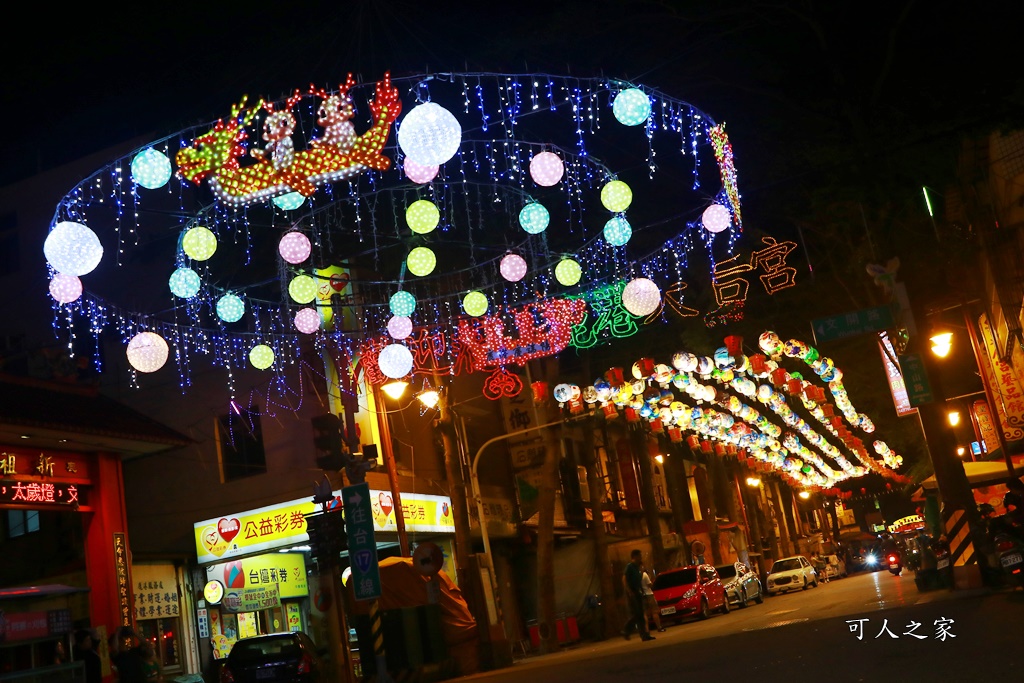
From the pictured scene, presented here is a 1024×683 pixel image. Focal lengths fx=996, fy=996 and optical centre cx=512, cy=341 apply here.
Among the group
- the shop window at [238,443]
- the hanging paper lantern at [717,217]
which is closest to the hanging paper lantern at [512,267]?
the hanging paper lantern at [717,217]

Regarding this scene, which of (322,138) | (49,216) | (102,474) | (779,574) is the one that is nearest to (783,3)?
(322,138)

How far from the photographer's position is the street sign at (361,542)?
51.4 feet

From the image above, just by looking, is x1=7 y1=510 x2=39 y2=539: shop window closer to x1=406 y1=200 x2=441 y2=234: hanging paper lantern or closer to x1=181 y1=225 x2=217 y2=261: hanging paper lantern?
x1=181 y1=225 x2=217 y2=261: hanging paper lantern

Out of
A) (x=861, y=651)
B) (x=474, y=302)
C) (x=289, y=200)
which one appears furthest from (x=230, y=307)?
(x=861, y=651)

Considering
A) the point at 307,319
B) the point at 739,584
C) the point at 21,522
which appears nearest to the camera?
the point at 307,319

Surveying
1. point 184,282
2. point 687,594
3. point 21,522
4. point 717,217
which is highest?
point 184,282

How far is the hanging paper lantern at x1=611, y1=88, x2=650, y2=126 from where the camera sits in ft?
38.4

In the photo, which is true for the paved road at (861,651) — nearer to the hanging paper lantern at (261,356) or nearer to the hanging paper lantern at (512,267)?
the hanging paper lantern at (512,267)

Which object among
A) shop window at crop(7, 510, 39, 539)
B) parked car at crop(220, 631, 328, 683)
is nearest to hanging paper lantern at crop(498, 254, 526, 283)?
parked car at crop(220, 631, 328, 683)

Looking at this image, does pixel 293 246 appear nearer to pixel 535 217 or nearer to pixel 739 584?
pixel 535 217

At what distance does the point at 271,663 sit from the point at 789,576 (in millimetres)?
27634

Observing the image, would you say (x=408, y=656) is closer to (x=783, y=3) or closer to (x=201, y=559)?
(x=201, y=559)

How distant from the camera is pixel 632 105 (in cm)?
1174

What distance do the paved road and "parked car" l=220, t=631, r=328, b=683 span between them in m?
3.15
